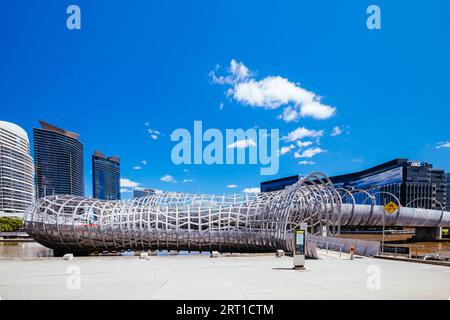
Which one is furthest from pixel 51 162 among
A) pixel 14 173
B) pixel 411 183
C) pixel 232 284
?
pixel 232 284

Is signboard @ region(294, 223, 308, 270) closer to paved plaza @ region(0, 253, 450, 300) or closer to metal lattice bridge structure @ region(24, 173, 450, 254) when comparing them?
paved plaza @ region(0, 253, 450, 300)

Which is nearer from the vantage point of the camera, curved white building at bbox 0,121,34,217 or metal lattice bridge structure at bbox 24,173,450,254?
metal lattice bridge structure at bbox 24,173,450,254

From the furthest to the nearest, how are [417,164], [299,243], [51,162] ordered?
1. [51,162]
2. [417,164]
3. [299,243]

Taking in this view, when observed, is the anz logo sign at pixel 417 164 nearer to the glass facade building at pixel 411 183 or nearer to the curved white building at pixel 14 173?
the glass facade building at pixel 411 183

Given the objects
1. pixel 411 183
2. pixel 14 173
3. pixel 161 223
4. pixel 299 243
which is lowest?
pixel 161 223

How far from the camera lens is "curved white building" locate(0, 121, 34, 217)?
136875 mm

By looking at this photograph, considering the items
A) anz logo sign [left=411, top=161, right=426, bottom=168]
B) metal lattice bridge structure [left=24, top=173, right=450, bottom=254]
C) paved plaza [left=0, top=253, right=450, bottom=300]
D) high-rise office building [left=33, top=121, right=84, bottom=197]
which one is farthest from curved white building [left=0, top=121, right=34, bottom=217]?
anz logo sign [left=411, top=161, right=426, bottom=168]

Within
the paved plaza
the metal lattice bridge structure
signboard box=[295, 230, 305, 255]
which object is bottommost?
the metal lattice bridge structure

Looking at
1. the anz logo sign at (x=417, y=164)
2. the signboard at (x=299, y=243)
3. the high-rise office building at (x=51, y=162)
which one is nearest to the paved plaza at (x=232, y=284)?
the signboard at (x=299, y=243)

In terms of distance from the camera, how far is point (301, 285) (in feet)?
31.7

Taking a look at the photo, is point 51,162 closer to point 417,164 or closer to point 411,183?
point 411,183

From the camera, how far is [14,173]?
476 ft

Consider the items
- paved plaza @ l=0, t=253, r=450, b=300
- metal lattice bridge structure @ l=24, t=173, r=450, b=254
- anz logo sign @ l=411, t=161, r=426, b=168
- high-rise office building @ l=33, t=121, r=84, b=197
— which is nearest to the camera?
paved plaza @ l=0, t=253, r=450, b=300
